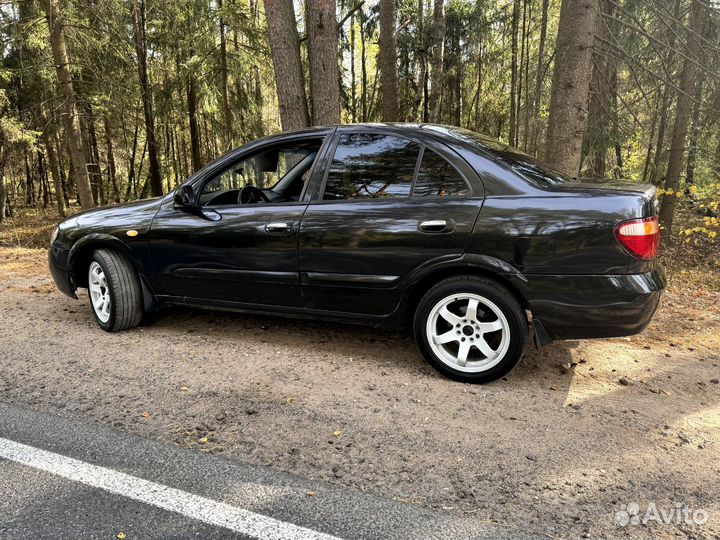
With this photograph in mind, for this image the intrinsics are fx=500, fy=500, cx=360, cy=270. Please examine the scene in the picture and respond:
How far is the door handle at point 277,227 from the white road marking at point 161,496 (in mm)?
2031

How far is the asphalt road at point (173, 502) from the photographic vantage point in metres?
2.11

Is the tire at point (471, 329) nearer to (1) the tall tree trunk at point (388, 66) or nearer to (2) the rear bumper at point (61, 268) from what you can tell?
(2) the rear bumper at point (61, 268)

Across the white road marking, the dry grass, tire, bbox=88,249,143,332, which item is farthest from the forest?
the white road marking

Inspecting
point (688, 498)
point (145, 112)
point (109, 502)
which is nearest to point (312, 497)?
point (109, 502)

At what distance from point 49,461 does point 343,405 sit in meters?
1.65

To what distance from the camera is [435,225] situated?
3.45m

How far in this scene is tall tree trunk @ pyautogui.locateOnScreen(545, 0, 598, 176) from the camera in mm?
5988

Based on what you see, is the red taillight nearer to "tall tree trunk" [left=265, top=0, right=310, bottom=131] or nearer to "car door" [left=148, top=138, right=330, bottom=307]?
"car door" [left=148, top=138, right=330, bottom=307]

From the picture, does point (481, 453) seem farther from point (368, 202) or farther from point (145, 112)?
point (145, 112)

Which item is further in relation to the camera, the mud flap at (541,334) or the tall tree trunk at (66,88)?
the tall tree trunk at (66,88)

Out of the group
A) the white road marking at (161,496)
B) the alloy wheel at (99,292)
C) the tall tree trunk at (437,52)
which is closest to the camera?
the white road marking at (161,496)

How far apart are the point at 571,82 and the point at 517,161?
3.22 metres

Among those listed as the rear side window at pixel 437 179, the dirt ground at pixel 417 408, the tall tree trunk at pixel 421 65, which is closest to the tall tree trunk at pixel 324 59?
the dirt ground at pixel 417 408

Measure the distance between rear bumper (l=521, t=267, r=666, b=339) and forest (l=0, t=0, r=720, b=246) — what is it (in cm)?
278
